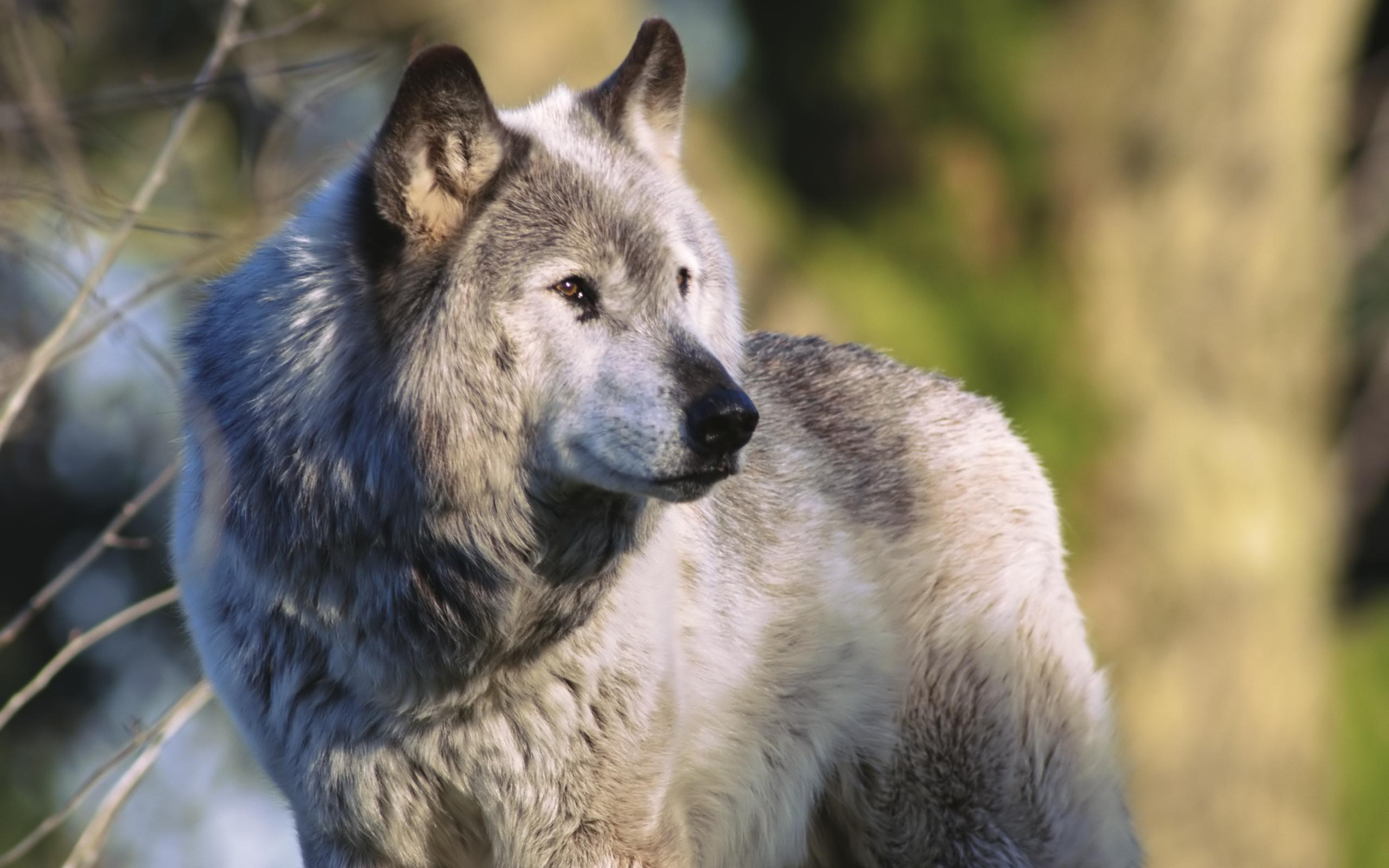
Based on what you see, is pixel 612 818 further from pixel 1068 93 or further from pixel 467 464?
pixel 1068 93

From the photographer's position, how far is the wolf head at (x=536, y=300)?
124 inches

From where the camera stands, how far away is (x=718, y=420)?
121 inches

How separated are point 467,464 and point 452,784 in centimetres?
72

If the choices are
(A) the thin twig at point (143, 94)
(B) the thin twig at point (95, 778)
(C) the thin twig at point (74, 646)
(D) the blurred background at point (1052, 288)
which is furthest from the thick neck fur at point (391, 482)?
(D) the blurred background at point (1052, 288)

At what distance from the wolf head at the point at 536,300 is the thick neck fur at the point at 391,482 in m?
0.01

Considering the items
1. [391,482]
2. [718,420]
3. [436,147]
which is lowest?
[391,482]

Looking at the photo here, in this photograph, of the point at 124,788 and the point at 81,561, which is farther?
the point at 81,561

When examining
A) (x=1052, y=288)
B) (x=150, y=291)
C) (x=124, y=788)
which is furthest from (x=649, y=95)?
(x=1052, y=288)

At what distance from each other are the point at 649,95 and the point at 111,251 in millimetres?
1506

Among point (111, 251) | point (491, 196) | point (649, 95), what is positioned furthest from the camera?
point (111, 251)

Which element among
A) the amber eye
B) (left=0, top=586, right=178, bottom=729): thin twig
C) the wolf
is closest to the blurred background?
(left=0, top=586, right=178, bottom=729): thin twig

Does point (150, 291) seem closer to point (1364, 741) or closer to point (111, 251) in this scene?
point (111, 251)

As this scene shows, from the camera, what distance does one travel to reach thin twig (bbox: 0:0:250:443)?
384 centimetres

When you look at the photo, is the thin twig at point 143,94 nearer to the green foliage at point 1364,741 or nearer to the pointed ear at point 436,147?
the pointed ear at point 436,147
